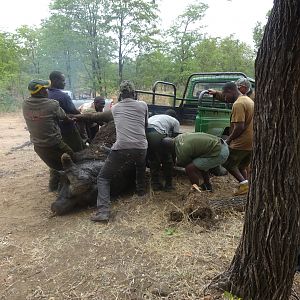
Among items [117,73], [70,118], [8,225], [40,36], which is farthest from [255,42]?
[8,225]

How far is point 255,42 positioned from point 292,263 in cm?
2175

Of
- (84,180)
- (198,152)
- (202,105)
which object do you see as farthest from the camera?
(202,105)

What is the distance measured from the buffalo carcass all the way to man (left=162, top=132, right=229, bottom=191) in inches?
34.9

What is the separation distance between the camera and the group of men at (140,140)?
4336 millimetres

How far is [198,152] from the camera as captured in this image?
4.39 metres

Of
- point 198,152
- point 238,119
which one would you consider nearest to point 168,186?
point 198,152

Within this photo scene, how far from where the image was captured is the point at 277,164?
2.20 m

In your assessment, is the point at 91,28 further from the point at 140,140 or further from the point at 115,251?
the point at 115,251

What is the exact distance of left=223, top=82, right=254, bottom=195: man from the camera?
438 centimetres

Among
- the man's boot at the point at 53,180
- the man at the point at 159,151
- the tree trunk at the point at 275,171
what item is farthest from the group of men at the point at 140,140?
the tree trunk at the point at 275,171

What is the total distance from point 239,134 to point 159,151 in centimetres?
114

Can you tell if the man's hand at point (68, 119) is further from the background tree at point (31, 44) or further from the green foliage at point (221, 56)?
the background tree at point (31, 44)

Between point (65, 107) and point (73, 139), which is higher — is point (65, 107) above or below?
above

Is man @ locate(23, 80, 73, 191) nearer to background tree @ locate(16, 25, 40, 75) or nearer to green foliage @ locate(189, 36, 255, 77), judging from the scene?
green foliage @ locate(189, 36, 255, 77)
